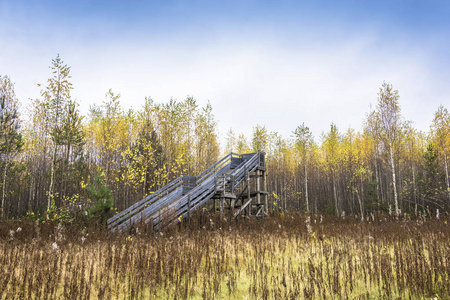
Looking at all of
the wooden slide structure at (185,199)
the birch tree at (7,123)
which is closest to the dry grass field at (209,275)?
the wooden slide structure at (185,199)

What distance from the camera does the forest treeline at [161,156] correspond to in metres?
19.3

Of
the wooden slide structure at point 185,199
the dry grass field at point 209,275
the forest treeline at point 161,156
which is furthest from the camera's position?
the forest treeline at point 161,156

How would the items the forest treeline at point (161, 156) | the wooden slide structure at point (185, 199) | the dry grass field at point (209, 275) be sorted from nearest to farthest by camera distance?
1. the dry grass field at point (209, 275)
2. the wooden slide structure at point (185, 199)
3. the forest treeline at point (161, 156)

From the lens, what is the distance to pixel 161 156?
23422 mm

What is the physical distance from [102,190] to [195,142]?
19882mm

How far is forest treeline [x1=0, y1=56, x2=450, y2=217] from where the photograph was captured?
760 inches

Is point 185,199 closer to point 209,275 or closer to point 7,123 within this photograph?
point 209,275

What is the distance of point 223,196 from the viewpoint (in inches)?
514

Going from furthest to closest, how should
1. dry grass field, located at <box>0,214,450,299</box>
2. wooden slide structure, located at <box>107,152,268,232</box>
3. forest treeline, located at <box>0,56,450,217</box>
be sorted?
forest treeline, located at <box>0,56,450,217</box> → wooden slide structure, located at <box>107,152,268,232</box> → dry grass field, located at <box>0,214,450,299</box>

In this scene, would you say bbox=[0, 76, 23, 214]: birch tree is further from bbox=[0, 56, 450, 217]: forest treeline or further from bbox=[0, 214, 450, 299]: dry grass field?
bbox=[0, 214, 450, 299]: dry grass field

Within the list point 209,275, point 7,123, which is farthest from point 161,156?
point 209,275

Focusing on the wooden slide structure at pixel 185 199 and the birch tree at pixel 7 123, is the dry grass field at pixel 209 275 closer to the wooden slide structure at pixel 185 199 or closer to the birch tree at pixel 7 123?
the wooden slide structure at pixel 185 199

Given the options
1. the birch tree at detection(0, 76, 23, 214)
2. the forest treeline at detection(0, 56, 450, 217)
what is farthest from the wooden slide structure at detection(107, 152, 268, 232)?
the birch tree at detection(0, 76, 23, 214)

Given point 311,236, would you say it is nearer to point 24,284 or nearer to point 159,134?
point 24,284
